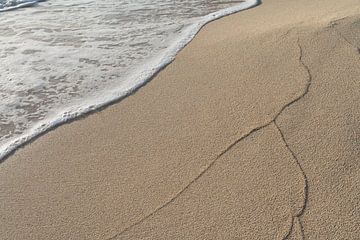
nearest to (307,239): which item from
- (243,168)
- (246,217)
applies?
(246,217)

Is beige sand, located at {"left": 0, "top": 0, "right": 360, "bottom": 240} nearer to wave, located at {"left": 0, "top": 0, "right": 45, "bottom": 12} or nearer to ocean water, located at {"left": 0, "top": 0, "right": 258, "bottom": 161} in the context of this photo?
ocean water, located at {"left": 0, "top": 0, "right": 258, "bottom": 161}

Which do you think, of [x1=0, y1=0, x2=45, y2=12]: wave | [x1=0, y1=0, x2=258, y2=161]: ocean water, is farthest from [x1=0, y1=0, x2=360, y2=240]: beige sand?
[x1=0, y1=0, x2=45, y2=12]: wave

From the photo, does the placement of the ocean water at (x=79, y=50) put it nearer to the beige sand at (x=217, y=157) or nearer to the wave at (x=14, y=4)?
the wave at (x=14, y=4)

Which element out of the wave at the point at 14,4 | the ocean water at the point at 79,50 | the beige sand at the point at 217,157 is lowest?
the beige sand at the point at 217,157

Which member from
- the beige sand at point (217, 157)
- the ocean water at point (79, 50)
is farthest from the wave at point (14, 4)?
the beige sand at point (217, 157)

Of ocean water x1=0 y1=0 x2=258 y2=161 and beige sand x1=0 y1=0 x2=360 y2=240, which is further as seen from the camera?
ocean water x1=0 y1=0 x2=258 y2=161

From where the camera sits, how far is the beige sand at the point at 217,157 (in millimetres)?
2035

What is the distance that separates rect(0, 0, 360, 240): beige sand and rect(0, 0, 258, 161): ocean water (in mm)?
239

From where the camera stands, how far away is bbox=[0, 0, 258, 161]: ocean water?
10.4 ft

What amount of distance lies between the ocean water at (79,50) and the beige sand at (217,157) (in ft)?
0.78

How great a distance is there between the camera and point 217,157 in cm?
240

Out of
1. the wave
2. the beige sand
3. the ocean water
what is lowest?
the beige sand

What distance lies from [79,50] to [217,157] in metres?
2.15

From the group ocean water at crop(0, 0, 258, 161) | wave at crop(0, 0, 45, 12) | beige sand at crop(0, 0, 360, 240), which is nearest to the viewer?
beige sand at crop(0, 0, 360, 240)
